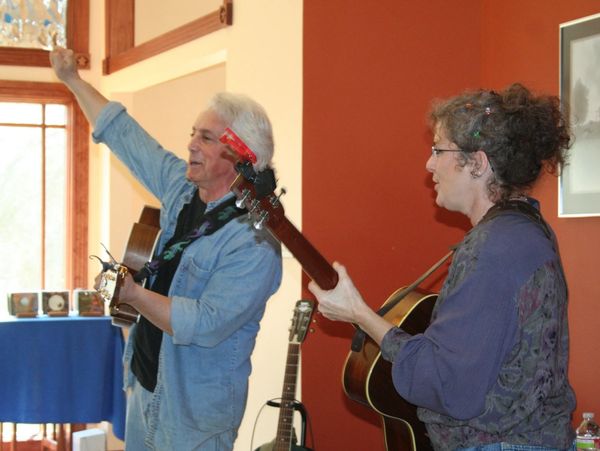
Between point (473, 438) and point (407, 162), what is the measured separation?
201 cm

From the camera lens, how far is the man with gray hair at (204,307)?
1925 mm

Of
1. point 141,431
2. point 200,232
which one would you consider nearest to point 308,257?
point 200,232

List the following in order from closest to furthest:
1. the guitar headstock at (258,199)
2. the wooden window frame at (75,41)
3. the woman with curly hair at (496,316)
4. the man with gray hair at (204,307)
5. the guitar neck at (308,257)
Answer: the woman with curly hair at (496,316) → the guitar headstock at (258,199) → the guitar neck at (308,257) → the man with gray hair at (204,307) → the wooden window frame at (75,41)

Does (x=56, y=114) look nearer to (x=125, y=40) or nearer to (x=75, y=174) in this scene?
(x=75, y=174)

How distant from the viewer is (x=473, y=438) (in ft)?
4.86

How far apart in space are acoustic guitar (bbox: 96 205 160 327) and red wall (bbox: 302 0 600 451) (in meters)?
0.84

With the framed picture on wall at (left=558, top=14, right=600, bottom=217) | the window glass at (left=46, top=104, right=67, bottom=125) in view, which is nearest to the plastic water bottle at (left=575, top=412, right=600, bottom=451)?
the framed picture on wall at (left=558, top=14, right=600, bottom=217)

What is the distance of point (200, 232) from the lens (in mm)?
2051

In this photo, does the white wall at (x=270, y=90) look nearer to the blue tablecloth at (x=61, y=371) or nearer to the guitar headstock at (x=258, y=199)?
the blue tablecloth at (x=61, y=371)

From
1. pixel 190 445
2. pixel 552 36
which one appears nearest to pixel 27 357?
pixel 190 445

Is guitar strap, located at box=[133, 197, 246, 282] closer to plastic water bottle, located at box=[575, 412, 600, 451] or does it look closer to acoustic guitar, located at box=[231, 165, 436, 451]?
acoustic guitar, located at box=[231, 165, 436, 451]

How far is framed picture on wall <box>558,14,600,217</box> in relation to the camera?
2.78m

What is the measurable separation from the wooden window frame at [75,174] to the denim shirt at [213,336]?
3.50m

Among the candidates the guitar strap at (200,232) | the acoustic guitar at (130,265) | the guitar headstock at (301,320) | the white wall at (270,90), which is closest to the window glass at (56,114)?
the white wall at (270,90)
